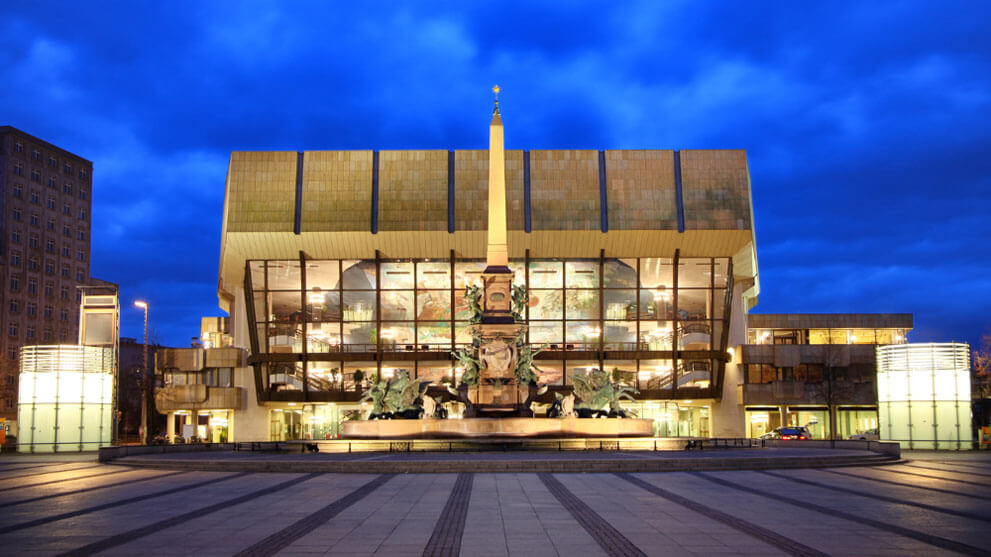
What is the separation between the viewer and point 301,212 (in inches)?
2549

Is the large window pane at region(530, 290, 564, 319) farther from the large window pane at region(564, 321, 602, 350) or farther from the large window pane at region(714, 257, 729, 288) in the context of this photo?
the large window pane at region(714, 257, 729, 288)

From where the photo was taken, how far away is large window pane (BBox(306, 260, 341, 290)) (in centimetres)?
6788

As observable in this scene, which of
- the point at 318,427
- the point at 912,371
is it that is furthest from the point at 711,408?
the point at 912,371

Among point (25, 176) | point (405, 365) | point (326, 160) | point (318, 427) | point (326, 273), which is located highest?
point (25, 176)

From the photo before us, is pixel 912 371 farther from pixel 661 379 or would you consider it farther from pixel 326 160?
pixel 326 160

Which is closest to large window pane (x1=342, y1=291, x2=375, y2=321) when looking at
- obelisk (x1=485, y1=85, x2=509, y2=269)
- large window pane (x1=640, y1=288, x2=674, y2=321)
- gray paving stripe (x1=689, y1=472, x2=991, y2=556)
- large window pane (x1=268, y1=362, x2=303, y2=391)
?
large window pane (x1=268, y1=362, x2=303, y2=391)

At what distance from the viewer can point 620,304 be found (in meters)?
68.0

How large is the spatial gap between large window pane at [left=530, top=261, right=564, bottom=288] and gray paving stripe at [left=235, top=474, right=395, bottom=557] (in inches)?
1881

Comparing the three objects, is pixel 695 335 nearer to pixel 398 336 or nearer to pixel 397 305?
pixel 398 336

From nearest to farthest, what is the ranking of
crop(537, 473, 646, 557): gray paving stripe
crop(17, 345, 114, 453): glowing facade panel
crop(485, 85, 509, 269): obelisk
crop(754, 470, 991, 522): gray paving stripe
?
crop(537, 473, 646, 557): gray paving stripe < crop(754, 470, 991, 522): gray paving stripe < crop(17, 345, 114, 453): glowing facade panel < crop(485, 85, 509, 269): obelisk

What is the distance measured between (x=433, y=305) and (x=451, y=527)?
5377 cm

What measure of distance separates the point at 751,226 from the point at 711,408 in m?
14.3

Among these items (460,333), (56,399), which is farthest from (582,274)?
(56,399)

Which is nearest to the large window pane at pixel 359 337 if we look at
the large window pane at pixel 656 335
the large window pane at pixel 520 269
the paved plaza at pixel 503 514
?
the large window pane at pixel 520 269
